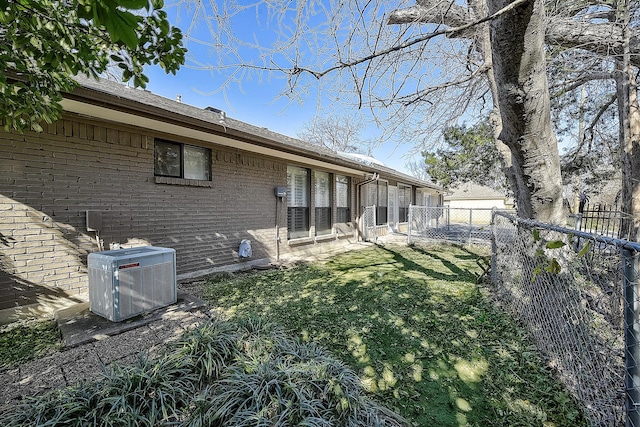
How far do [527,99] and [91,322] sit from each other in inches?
203

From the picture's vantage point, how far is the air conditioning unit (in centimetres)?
338

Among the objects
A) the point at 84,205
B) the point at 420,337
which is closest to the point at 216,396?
the point at 420,337

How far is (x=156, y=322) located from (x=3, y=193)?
8.88 ft

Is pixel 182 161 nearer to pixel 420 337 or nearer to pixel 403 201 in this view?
pixel 420 337

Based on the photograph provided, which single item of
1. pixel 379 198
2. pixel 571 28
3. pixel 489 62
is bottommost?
pixel 379 198

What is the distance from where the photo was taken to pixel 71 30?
2111 millimetres

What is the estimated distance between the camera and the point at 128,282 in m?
3.48

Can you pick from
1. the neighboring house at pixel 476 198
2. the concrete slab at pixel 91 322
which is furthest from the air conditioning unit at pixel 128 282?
the neighboring house at pixel 476 198

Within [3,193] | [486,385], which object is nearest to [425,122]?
[486,385]

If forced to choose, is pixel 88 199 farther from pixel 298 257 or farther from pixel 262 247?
pixel 298 257

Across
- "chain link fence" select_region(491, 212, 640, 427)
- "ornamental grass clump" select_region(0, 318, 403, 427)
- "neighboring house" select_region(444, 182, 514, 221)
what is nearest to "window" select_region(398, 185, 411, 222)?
"chain link fence" select_region(491, 212, 640, 427)

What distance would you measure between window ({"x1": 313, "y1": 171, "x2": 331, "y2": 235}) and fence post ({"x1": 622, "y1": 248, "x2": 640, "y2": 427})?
8.06 meters

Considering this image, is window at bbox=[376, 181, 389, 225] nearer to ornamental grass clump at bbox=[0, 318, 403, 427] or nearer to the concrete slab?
the concrete slab

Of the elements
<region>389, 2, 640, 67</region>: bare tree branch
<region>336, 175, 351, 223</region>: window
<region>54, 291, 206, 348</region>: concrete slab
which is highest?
<region>389, 2, 640, 67</region>: bare tree branch
